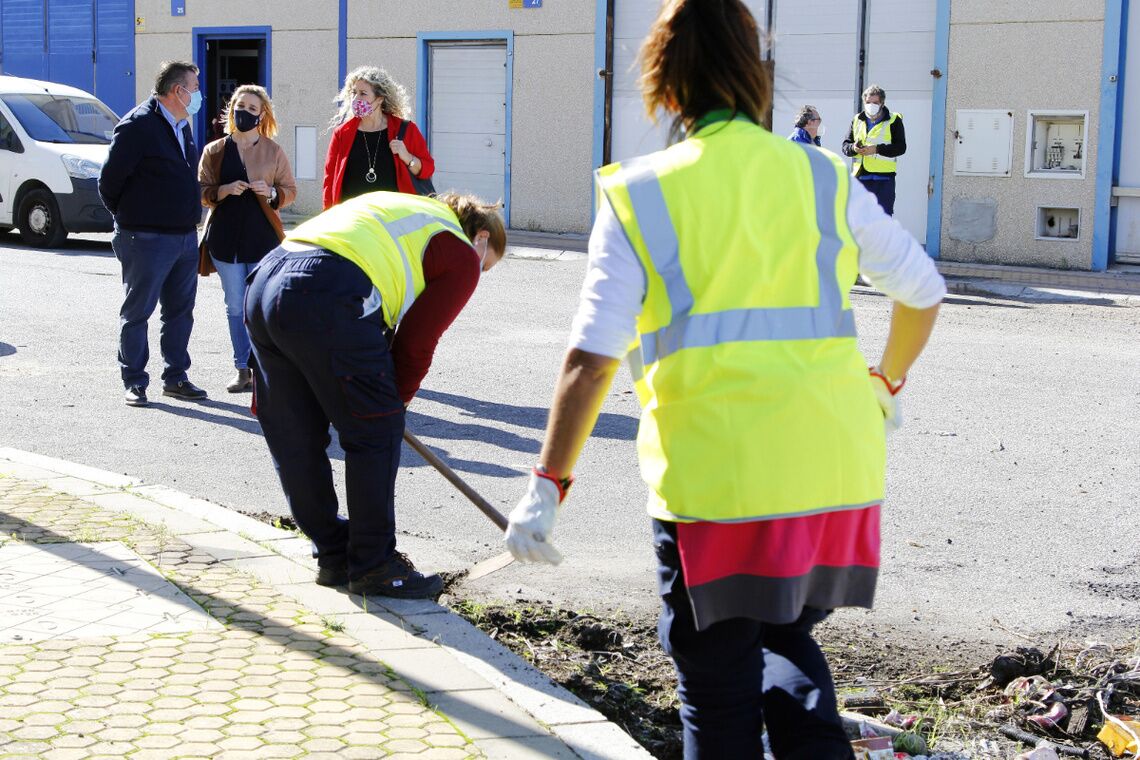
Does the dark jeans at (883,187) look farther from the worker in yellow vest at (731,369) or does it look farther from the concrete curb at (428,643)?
the worker in yellow vest at (731,369)

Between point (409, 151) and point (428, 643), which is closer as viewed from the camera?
point (428, 643)

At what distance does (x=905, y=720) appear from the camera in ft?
13.4

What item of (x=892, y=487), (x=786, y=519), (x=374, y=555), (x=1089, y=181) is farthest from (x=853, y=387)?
(x=1089, y=181)

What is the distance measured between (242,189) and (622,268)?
20.2 feet

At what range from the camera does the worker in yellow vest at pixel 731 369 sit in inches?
107

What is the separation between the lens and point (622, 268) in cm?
274

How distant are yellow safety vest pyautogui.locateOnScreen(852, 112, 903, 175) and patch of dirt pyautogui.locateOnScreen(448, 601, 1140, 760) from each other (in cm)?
1083

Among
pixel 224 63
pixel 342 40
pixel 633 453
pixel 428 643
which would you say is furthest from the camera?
pixel 224 63

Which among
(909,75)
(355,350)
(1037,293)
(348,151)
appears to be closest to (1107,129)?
(909,75)

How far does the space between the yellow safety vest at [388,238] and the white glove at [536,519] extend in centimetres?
183

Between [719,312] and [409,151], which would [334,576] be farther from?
[409,151]

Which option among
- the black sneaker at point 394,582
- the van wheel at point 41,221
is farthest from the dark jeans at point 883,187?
the black sneaker at point 394,582

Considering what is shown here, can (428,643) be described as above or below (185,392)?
below

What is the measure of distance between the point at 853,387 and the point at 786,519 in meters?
0.29
